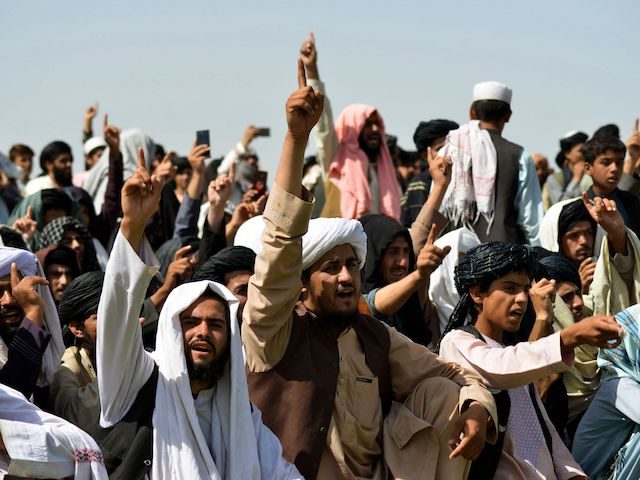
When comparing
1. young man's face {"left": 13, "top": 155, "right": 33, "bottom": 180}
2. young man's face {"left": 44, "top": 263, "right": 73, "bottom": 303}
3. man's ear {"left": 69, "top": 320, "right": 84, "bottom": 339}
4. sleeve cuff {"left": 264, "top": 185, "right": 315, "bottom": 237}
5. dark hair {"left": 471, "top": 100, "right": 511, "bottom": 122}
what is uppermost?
dark hair {"left": 471, "top": 100, "right": 511, "bottom": 122}

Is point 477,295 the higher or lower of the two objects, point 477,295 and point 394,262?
the higher

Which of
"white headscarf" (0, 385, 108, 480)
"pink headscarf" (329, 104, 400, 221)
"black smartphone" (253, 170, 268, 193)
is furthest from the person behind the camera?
"pink headscarf" (329, 104, 400, 221)

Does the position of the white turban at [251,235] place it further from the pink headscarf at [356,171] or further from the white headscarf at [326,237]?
the pink headscarf at [356,171]

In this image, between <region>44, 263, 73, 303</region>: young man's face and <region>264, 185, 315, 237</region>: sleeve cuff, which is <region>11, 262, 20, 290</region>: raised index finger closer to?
<region>264, 185, 315, 237</region>: sleeve cuff

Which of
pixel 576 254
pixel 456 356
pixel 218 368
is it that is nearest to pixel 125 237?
pixel 218 368

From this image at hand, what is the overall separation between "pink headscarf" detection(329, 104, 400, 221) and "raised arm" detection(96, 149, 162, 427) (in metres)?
5.44

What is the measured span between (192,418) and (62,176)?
21.7 ft

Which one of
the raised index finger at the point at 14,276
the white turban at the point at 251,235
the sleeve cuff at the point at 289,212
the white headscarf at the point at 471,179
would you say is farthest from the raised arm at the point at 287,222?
the white headscarf at the point at 471,179

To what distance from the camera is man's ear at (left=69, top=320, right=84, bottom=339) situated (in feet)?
21.9

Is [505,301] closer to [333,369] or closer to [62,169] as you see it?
[333,369]

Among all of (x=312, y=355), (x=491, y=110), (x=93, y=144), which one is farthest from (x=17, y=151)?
(x=312, y=355)

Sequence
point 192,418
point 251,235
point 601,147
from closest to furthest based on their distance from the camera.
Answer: point 192,418
point 251,235
point 601,147

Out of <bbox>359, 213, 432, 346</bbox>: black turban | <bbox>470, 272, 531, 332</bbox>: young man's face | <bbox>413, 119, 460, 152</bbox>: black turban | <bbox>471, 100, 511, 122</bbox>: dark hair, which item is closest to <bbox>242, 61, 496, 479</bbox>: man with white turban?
<bbox>470, 272, 531, 332</bbox>: young man's face

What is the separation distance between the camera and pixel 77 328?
22.0 ft
